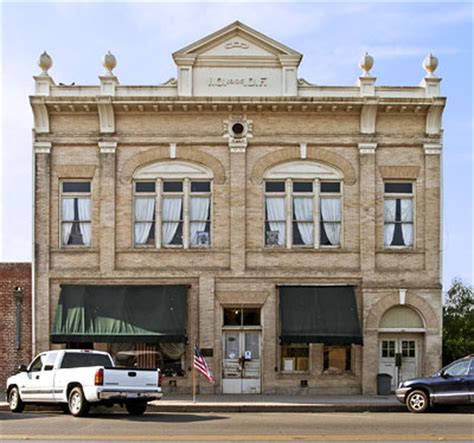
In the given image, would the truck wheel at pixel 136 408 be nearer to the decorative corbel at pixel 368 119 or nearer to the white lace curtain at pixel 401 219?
the white lace curtain at pixel 401 219

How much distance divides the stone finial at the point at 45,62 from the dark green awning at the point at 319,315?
10430mm

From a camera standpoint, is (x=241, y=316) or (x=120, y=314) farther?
(x=241, y=316)

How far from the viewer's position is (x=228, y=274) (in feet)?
99.5

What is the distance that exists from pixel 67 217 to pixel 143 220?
2.47 m

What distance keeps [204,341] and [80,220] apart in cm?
Result: 560

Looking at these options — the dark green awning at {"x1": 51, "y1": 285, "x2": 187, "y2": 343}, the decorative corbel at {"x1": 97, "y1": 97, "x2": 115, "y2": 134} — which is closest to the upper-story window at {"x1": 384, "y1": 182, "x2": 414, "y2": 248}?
the dark green awning at {"x1": 51, "y1": 285, "x2": 187, "y2": 343}

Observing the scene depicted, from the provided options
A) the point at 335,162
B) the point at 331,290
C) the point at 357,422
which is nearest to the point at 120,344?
the point at 331,290

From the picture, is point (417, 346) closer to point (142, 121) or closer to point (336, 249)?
point (336, 249)

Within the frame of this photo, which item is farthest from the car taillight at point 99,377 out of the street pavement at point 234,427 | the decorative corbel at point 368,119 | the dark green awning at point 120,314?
the decorative corbel at point 368,119

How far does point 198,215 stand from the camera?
1213 inches

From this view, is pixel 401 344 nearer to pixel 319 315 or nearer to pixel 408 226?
pixel 319 315

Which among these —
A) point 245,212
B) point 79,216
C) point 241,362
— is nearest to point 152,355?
point 241,362

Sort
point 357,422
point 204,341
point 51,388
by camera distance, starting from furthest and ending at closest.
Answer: point 204,341 < point 51,388 < point 357,422

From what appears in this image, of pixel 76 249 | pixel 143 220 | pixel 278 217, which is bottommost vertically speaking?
pixel 76 249
